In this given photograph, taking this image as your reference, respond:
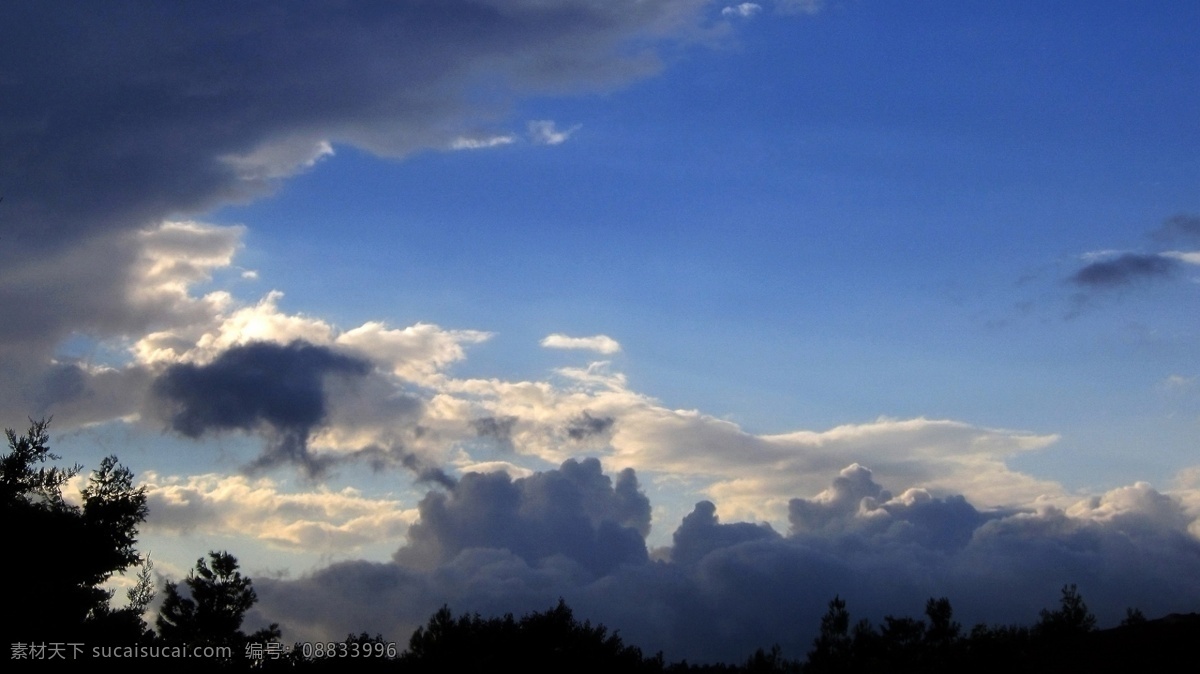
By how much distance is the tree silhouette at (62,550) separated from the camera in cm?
3206

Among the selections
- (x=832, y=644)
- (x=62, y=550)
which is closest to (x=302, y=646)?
(x=62, y=550)

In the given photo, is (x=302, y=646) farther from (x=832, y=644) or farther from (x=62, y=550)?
(x=832, y=644)

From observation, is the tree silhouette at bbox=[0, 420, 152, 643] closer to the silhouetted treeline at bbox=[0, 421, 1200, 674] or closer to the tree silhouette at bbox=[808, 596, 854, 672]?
the silhouetted treeline at bbox=[0, 421, 1200, 674]

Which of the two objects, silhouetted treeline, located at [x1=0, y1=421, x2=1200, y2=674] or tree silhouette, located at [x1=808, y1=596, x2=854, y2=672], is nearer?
silhouetted treeline, located at [x1=0, y1=421, x2=1200, y2=674]

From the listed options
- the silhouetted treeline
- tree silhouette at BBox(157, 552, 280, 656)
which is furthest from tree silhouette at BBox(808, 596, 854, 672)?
tree silhouette at BBox(157, 552, 280, 656)

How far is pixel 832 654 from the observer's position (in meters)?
88.9

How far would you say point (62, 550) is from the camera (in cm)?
4222

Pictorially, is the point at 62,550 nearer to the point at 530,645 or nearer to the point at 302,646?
the point at 302,646

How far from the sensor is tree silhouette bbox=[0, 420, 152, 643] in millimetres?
32062

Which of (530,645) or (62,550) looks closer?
(62,550)

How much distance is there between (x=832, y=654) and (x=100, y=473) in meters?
65.1

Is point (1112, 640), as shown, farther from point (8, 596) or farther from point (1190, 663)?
point (8, 596)

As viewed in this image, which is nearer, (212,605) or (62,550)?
(62,550)

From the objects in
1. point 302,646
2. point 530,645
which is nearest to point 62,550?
point 302,646
